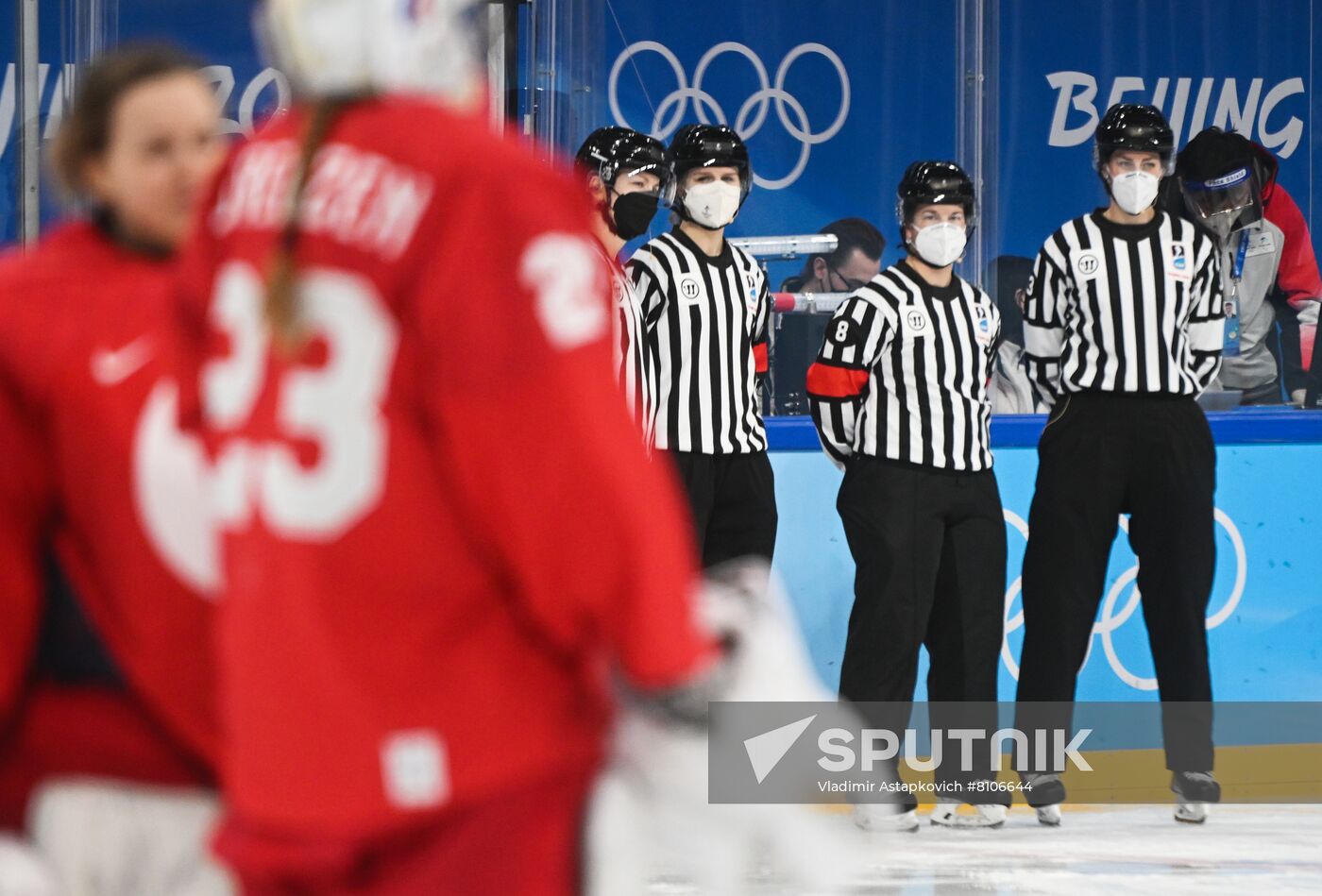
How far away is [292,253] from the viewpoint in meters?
1.19

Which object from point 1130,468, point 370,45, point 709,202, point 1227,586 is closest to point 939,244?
point 709,202

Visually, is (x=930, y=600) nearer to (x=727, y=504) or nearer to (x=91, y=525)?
(x=727, y=504)

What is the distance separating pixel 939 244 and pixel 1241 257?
69.6 inches

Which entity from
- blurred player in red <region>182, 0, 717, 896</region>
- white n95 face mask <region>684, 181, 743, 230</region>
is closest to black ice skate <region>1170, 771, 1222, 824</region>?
white n95 face mask <region>684, 181, 743, 230</region>

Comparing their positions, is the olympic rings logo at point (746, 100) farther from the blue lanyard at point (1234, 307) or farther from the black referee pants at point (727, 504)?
the black referee pants at point (727, 504)

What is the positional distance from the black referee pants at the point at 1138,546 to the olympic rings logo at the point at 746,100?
10.7 ft

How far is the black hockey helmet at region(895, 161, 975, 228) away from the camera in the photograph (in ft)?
14.7

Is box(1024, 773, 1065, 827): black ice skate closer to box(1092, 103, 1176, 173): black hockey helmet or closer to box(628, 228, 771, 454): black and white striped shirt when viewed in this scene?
box(628, 228, 771, 454): black and white striped shirt

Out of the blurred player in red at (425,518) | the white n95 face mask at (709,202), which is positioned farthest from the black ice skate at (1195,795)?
the blurred player in red at (425,518)

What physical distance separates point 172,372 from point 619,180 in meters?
3.28

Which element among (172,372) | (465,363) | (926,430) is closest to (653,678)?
(465,363)

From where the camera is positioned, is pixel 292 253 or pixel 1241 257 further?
pixel 1241 257

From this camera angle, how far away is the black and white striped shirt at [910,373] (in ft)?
14.4

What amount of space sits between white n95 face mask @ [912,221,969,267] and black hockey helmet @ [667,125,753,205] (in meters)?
0.46
